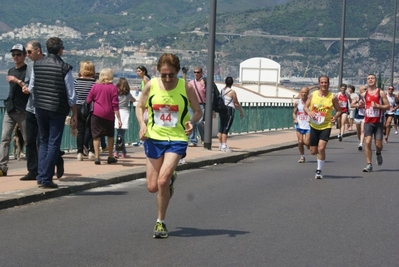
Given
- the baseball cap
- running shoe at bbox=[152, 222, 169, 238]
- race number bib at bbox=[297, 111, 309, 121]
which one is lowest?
running shoe at bbox=[152, 222, 169, 238]

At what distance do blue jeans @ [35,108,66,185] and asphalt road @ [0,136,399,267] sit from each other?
0.40 meters

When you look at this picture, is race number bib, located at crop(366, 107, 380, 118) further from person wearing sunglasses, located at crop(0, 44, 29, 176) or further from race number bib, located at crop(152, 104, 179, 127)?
race number bib, located at crop(152, 104, 179, 127)

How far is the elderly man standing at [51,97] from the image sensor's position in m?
12.8

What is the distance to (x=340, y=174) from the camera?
18.0 metres

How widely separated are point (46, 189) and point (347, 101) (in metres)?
20.3

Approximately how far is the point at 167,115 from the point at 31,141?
14.2ft

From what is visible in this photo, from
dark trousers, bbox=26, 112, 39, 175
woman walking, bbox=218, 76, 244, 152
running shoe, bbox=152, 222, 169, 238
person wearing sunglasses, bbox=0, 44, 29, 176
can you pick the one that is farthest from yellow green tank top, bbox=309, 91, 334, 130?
running shoe, bbox=152, 222, 169, 238

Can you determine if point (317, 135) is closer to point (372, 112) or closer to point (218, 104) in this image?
point (372, 112)

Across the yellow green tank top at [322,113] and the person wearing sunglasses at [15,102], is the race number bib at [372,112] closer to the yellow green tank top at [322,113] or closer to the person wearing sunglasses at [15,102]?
the yellow green tank top at [322,113]

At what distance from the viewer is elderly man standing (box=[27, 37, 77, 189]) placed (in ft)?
42.0

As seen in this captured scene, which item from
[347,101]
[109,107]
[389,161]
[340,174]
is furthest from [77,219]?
[347,101]

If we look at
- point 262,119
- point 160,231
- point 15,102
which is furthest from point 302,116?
point 262,119

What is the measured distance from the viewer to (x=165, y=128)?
9.98 metres

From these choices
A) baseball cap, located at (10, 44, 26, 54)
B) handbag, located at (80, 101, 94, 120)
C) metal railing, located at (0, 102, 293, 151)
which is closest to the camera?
baseball cap, located at (10, 44, 26, 54)
